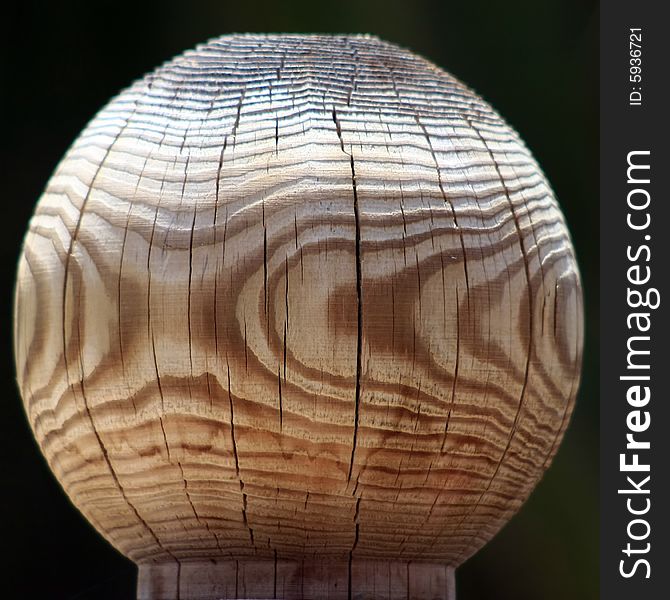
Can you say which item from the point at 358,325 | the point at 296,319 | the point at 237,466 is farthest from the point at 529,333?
the point at 237,466

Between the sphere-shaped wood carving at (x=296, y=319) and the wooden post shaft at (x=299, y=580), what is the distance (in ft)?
0.11

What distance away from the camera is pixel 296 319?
3350mm

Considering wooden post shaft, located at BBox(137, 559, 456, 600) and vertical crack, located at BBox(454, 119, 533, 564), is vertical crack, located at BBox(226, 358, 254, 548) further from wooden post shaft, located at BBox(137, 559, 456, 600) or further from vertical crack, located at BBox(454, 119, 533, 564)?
vertical crack, located at BBox(454, 119, 533, 564)

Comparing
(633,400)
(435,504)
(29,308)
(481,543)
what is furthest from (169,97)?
(633,400)

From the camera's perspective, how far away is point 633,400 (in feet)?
15.8

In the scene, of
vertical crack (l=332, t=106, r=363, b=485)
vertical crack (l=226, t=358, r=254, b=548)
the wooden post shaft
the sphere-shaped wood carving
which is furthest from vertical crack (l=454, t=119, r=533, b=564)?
vertical crack (l=226, t=358, r=254, b=548)

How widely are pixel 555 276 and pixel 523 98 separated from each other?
158 inches

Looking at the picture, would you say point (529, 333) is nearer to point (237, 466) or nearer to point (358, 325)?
point (358, 325)

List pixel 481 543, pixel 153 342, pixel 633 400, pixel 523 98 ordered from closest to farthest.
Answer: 1. pixel 153 342
2. pixel 481 543
3. pixel 633 400
4. pixel 523 98

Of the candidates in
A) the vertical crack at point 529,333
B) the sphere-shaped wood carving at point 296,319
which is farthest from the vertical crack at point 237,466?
the vertical crack at point 529,333

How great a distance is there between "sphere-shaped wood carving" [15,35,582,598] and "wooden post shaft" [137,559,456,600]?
0.03 m

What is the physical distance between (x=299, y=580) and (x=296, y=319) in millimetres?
781

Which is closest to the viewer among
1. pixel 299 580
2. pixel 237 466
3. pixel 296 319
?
pixel 296 319

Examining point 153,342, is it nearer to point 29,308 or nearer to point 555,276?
point 29,308
